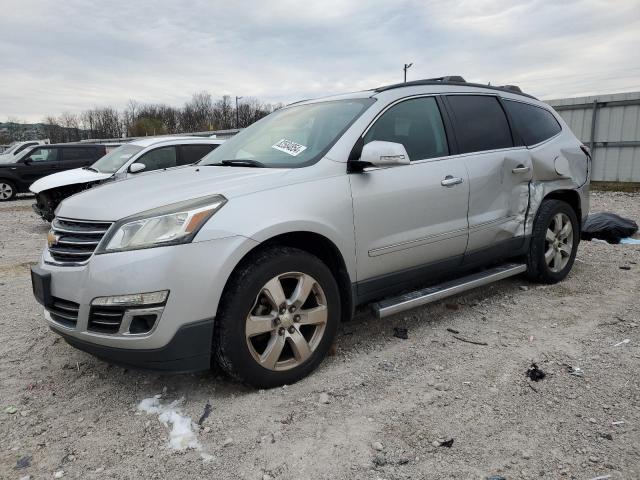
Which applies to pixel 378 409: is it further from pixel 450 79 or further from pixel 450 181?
pixel 450 79

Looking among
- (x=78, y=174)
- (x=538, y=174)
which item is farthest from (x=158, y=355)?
(x=78, y=174)

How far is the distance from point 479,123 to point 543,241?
1289mm

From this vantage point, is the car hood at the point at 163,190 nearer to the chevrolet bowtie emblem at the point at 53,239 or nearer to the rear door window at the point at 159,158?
the chevrolet bowtie emblem at the point at 53,239

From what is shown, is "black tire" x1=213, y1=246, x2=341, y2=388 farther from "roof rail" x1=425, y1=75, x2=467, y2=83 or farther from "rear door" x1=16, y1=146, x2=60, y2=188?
"rear door" x1=16, y1=146, x2=60, y2=188

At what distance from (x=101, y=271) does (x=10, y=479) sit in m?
0.98

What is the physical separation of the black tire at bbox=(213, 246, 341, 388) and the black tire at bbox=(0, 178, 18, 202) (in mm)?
14558

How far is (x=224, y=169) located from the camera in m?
3.28

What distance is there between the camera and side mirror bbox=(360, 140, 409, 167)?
3.02 meters

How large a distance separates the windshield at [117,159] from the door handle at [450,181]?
683 centimetres

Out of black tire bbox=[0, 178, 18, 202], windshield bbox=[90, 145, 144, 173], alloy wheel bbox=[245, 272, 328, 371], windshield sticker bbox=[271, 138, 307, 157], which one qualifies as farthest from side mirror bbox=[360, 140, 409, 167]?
black tire bbox=[0, 178, 18, 202]

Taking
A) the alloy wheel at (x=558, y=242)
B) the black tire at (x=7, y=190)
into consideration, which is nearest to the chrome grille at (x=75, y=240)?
the alloy wheel at (x=558, y=242)

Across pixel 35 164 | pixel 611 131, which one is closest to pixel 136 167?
pixel 35 164

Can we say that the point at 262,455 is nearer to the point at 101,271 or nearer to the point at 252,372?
the point at 252,372

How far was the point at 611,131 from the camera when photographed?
42.0ft
